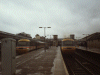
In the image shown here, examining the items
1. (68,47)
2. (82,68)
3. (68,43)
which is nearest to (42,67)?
(82,68)

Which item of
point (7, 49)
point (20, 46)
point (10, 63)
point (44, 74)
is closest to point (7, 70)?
point (10, 63)

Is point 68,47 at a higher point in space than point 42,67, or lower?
higher

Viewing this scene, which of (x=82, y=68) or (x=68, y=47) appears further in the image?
(x=68, y=47)

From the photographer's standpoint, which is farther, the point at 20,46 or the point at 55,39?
the point at 55,39

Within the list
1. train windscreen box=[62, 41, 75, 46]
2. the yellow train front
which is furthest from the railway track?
train windscreen box=[62, 41, 75, 46]

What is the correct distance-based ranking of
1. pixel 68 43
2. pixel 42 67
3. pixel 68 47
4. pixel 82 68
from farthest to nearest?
pixel 68 43 → pixel 68 47 → pixel 82 68 → pixel 42 67

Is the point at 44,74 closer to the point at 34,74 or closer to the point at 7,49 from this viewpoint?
the point at 34,74

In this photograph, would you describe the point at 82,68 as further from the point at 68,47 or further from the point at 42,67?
the point at 68,47

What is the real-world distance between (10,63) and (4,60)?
38 centimetres

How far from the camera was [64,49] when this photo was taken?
1827 cm

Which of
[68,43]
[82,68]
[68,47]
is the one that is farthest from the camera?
[68,43]

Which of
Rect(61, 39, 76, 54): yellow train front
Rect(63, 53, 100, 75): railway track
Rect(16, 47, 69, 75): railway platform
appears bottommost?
Rect(63, 53, 100, 75): railway track

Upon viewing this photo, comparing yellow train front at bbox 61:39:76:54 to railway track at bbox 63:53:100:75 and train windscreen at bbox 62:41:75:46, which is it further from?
railway track at bbox 63:53:100:75

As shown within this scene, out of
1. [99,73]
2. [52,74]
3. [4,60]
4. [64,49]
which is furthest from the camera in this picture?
[64,49]
